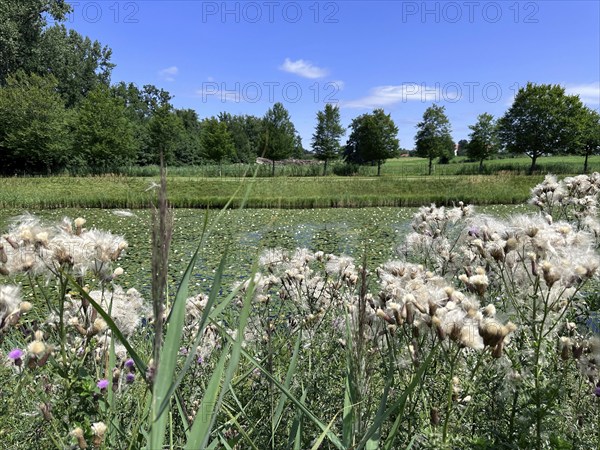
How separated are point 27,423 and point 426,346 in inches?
78.2

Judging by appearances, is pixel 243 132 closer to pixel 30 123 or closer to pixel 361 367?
pixel 30 123

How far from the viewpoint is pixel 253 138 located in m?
50.6

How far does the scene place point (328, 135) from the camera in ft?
144

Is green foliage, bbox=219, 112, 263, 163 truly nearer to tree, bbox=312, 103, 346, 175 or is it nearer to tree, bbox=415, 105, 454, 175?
tree, bbox=312, 103, 346, 175

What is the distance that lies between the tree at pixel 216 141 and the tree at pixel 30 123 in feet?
40.9

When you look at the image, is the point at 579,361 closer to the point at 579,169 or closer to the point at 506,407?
the point at 506,407

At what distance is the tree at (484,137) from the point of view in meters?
42.2

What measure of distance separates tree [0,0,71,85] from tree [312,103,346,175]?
2525 centimetres

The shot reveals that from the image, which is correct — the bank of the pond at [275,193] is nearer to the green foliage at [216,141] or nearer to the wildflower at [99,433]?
the green foliage at [216,141]

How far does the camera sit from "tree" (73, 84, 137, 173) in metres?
34.6

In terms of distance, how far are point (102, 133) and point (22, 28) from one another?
1252 cm

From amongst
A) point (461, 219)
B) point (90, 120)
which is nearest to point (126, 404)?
point (461, 219)

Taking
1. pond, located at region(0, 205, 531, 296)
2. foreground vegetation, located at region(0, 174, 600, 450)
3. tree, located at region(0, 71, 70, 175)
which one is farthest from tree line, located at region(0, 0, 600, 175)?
foreground vegetation, located at region(0, 174, 600, 450)

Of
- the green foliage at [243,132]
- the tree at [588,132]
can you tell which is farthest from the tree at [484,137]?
the green foliage at [243,132]
